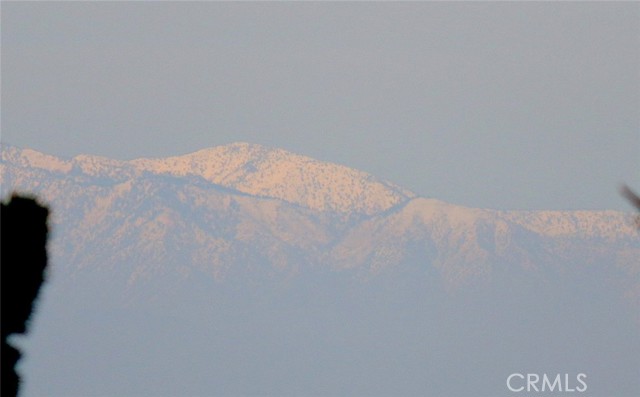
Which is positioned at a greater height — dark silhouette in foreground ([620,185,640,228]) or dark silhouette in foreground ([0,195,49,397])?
dark silhouette in foreground ([0,195,49,397])

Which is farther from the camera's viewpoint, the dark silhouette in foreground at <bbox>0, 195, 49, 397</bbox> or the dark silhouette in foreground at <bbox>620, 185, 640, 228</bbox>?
the dark silhouette in foreground at <bbox>0, 195, 49, 397</bbox>

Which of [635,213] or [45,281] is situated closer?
[635,213]

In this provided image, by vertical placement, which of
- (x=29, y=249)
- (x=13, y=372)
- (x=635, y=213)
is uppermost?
(x=29, y=249)

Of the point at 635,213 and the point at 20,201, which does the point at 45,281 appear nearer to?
the point at 20,201

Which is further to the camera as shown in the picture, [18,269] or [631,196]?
[18,269]

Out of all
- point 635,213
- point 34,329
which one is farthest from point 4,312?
point 635,213

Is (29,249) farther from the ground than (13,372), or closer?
farther from the ground

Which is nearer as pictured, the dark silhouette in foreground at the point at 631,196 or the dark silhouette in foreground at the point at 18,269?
the dark silhouette in foreground at the point at 631,196

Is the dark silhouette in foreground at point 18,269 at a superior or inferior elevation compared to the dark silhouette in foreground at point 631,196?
superior
